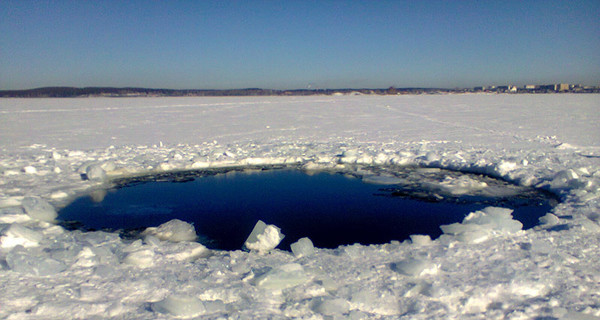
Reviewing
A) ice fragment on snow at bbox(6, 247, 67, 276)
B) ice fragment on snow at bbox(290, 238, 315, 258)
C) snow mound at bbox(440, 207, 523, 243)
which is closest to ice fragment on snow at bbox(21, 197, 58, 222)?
ice fragment on snow at bbox(6, 247, 67, 276)

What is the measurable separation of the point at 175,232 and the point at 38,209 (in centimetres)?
159

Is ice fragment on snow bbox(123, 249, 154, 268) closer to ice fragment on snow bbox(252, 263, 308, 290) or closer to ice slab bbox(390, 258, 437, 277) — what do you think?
ice fragment on snow bbox(252, 263, 308, 290)

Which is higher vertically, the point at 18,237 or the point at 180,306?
the point at 18,237

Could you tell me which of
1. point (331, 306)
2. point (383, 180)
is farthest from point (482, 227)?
point (383, 180)

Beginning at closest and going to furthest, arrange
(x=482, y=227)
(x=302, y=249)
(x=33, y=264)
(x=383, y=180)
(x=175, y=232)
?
(x=33, y=264) → (x=302, y=249) → (x=482, y=227) → (x=175, y=232) → (x=383, y=180)

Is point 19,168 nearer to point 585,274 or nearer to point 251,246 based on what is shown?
point 251,246

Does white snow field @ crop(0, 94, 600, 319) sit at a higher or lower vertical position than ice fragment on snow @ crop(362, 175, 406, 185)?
lower

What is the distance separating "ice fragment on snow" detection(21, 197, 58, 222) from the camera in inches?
161

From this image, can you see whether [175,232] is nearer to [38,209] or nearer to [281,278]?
[281,278]

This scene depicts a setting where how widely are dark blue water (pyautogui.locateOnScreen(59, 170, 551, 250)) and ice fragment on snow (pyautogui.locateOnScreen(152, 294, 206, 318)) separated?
3.83 feet

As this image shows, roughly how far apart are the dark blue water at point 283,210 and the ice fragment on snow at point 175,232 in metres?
0.14

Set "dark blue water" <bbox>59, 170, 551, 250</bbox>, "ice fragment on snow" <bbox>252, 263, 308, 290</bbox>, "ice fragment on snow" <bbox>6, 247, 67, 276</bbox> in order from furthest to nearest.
Answer: "dark blue water" <bbox>59, 170, 551, 250</bbox>
"ice fragment on snow" <bbox>6, 247, 67, 276</bbox>
"ice fragment on snow" <bbox>252, 263, 308, 290</bbox>

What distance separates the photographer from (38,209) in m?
4.13

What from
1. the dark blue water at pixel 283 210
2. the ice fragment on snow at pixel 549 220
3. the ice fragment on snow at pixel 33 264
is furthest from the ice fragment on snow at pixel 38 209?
the ice fragment on snow at pixel 549 220
